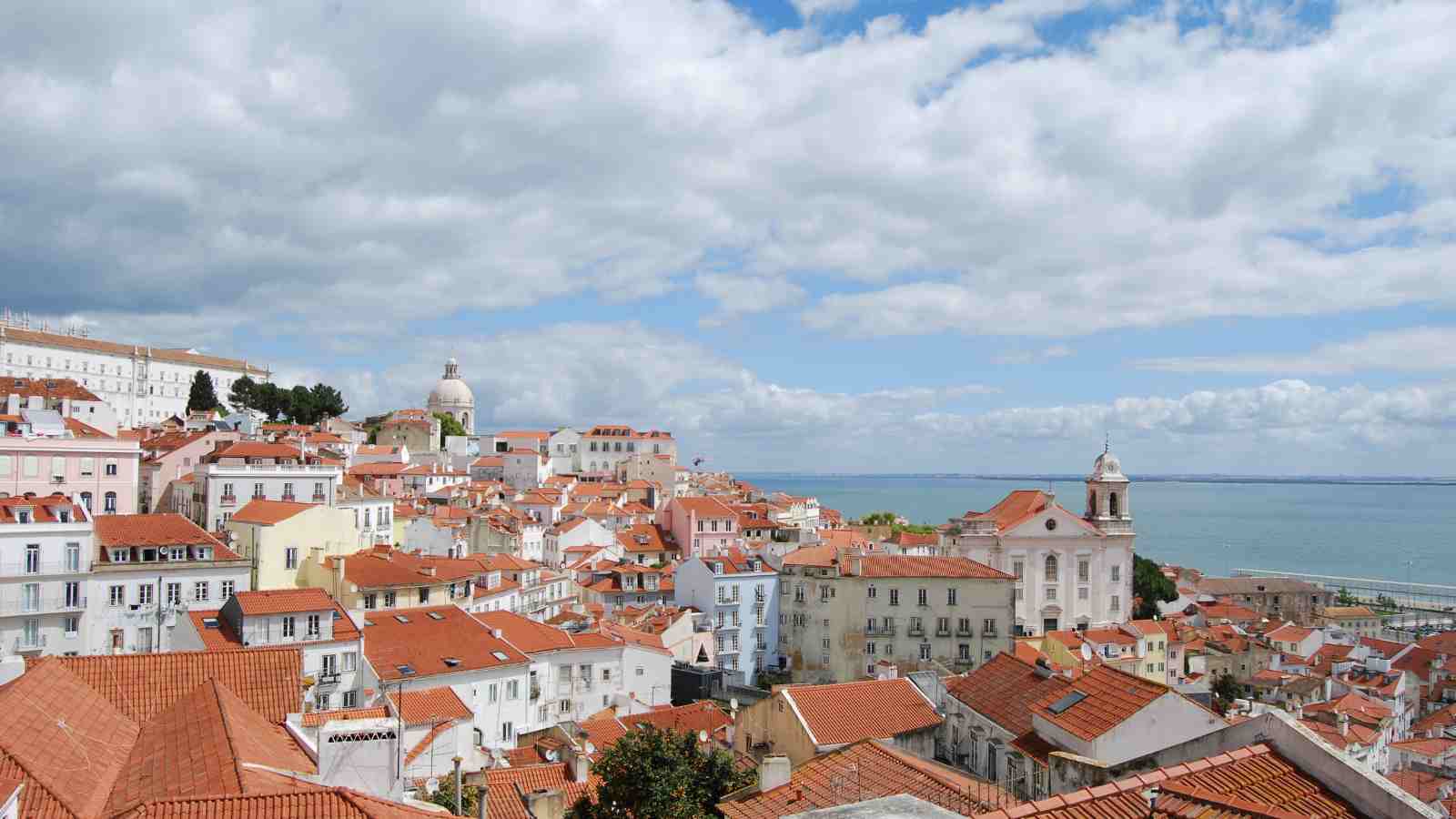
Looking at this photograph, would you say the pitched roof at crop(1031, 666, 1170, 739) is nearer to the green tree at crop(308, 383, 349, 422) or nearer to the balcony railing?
the balcony railing

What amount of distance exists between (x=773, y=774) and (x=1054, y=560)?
146 ft

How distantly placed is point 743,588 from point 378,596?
55.1 feet

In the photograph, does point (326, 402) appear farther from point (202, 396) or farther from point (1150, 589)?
point (1150, 589)

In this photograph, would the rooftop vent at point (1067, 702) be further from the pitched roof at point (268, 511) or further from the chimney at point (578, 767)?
the pitched roof at point (268, 511)

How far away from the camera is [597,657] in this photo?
33.9 m

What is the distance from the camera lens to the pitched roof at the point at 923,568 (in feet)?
140

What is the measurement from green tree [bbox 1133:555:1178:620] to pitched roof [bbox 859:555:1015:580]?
36912mm

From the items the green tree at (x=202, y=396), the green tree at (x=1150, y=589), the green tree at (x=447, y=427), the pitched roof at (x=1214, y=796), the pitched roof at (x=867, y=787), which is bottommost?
the green tree at (x=1150, y=589)

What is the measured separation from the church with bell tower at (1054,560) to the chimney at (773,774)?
41060 millimetres

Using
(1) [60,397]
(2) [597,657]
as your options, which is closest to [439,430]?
(1) [60,397]

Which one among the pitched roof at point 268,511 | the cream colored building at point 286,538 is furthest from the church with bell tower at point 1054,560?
the pitched roof at point 268,511

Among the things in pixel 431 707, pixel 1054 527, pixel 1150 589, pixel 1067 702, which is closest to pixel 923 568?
pixel 1054 527

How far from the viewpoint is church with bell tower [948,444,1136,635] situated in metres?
53.0

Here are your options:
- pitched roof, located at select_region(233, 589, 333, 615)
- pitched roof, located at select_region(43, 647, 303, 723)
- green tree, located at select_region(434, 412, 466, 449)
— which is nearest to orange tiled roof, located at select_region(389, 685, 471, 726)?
pitched roof, located at select_region(233, 589, 333, 615)
